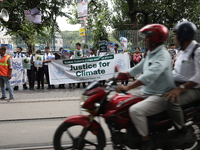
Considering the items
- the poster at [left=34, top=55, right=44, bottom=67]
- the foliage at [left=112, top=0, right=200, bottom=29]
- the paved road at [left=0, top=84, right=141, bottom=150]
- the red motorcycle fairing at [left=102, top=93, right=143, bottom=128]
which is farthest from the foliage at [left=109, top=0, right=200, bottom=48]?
the red motorcycle fairing at [left=102, top=93, right=143, bottom=128]

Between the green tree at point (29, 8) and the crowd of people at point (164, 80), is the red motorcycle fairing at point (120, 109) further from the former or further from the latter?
the green tree at point (29, 8)

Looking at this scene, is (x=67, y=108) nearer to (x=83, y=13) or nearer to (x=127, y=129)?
(x=127, y=129)

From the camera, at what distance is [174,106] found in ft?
9.14

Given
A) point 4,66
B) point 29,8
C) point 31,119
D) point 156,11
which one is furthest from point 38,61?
point 156,11

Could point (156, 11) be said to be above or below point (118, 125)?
above

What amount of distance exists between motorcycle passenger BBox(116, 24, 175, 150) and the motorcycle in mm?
132

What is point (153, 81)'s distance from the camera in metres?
2.72

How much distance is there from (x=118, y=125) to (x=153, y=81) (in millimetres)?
722

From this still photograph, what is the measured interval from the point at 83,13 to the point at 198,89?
967 cm

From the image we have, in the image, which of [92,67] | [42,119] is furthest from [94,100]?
[92,67]

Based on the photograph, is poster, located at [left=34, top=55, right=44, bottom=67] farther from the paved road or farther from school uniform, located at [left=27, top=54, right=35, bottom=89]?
the paved road

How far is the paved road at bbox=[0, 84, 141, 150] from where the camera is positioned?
4.14 m

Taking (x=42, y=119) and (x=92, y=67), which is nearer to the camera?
(x=42, y=119)

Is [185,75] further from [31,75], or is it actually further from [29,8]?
[29,8]
